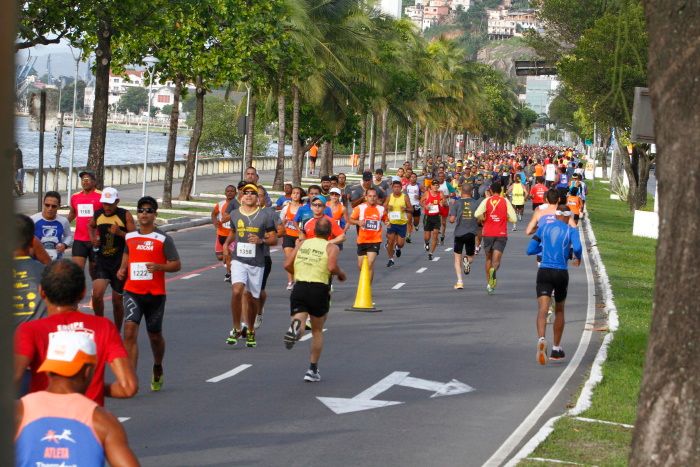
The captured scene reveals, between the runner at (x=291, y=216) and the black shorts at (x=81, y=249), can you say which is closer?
the black shorts at (x=81, y=249)

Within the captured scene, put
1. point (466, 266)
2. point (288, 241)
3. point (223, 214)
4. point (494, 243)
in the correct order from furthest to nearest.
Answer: point (466, 266)
point (494, 243)
point (288, 241)
point (223, 214)

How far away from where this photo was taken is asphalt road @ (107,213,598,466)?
969cm

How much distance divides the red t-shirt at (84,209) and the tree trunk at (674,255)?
1035cm

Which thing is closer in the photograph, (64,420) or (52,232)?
(64,420)

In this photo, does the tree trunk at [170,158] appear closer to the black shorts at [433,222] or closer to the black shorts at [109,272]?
the black shorts at [433,222]

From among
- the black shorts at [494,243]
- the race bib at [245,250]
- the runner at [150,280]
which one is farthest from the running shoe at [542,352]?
the black shorts at [494,243]

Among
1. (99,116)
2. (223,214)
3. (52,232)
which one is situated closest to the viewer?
(52,232)

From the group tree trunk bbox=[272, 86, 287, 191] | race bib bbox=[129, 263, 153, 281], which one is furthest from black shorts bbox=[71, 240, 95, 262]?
tree trunk bbox=[272, 86, 287, 191]

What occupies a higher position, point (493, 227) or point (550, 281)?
point (493, 227)

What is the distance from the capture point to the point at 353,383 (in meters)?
12.9

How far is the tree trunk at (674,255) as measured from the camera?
584 centimetres

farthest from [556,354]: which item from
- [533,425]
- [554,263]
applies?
[533,425]

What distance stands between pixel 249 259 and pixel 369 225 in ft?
23.7

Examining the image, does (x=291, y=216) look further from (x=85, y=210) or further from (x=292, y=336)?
(x=292, y=336)
